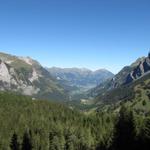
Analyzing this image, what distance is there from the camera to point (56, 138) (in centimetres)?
14462

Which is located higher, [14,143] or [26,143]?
[26,143]

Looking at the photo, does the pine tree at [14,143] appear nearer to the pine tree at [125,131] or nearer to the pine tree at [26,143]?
the pine tree at [26,143]

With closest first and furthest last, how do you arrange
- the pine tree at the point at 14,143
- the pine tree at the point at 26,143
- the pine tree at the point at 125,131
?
1. the pine tree at the point at 125,131
2. the pine tree at the point at 26,143
3. the pine tree at the point at 14,143

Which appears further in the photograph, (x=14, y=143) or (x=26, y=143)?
(x=14, y=143)

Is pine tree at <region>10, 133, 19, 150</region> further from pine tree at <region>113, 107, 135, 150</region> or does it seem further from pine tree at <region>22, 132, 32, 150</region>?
pine tree at <region>113, 107, 135, 150</region>

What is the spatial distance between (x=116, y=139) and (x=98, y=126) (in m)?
104

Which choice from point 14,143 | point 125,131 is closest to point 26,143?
point 14,143

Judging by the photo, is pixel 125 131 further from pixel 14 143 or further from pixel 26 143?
pixel 14 143

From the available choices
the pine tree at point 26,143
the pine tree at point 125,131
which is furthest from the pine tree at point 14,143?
the pine tree at point 125,131

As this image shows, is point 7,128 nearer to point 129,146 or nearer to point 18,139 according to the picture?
point 18,139

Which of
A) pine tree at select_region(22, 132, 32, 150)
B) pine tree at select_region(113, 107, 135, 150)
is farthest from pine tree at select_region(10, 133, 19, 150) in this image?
pine tree at select_region(113, 107, 135, 150)

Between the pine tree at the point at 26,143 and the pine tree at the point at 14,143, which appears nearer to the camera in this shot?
the pine tree at the point at 26,143

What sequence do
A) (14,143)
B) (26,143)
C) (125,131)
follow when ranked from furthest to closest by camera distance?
(14,143), (26,143), (125,131)

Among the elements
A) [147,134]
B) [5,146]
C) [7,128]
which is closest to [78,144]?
[5,146]
